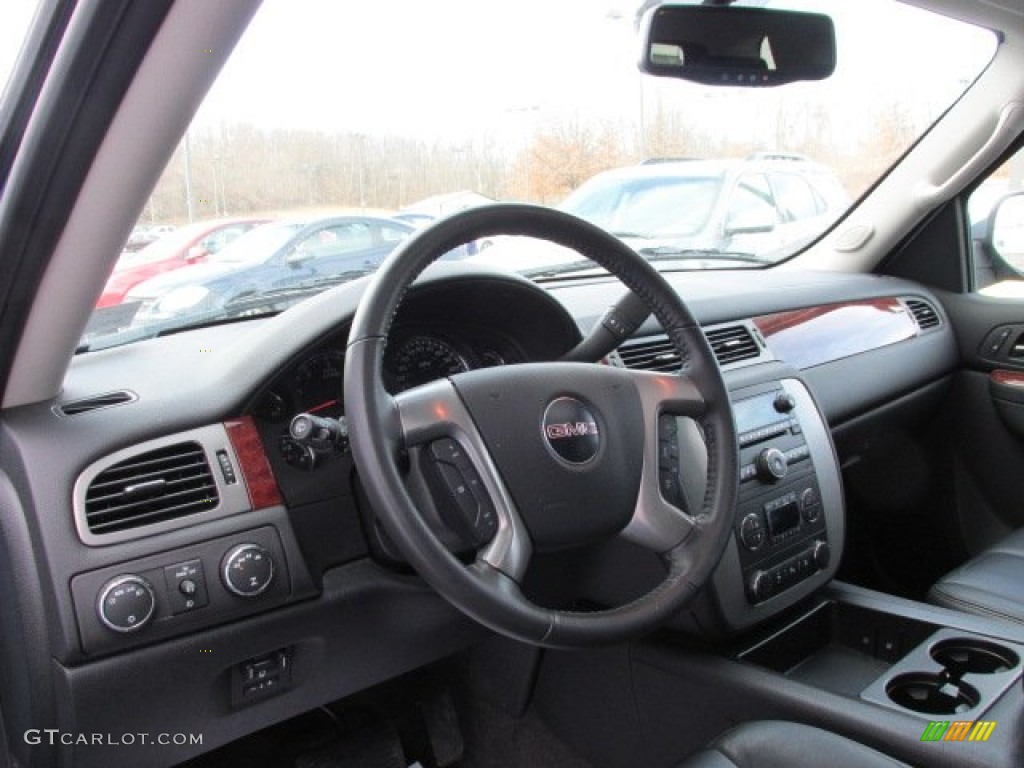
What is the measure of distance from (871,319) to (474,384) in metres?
2.32

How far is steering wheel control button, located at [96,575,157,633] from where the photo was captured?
5.18ft

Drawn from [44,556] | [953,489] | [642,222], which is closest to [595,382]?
[44,556]

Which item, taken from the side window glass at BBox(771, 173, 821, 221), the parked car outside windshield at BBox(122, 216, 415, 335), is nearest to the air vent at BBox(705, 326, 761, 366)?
the parked car outside windshield at BBox(122, 216, 415, 335)

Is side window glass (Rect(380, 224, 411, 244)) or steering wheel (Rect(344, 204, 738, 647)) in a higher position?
side window glass (Rect(380, 224, 411, 244))

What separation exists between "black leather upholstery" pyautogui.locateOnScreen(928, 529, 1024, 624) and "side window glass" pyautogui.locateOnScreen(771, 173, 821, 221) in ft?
5.16

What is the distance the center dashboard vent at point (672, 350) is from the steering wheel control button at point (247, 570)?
3.03 feet

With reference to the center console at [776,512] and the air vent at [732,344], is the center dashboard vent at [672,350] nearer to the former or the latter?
the air vent at [732,344]

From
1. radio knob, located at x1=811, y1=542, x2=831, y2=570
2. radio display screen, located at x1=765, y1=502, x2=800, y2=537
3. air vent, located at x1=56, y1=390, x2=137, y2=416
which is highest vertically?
air vent, located at x1=56, y1=390, x2=137, y2=416

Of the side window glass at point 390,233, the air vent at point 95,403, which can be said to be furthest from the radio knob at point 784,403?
the air vent at point 95,403

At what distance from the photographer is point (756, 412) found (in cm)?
227

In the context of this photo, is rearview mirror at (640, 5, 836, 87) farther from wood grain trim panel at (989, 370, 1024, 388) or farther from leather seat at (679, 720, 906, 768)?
wood grain trim panel at (989, 370, 1024, 388)

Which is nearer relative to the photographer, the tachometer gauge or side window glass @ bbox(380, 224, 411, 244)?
the tachometer gauge

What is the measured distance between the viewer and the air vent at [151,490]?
5.31ft

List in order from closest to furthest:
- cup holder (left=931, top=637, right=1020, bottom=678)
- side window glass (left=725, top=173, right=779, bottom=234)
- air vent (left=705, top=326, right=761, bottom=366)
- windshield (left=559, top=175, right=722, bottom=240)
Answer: cup holder (left=931, top=637, right=1020, bottom=678) → air vent (left=705, top=326, right=761, bottom=366) → windshield (left=559, top=175, right=722, bottom=240) → side window glass (left=725, top=173, right=779, bottom=234)
